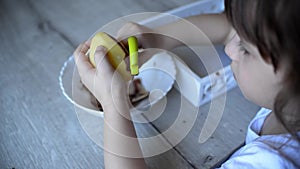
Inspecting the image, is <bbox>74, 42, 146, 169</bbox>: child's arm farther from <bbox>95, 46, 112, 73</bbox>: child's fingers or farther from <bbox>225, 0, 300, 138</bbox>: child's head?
<bbox>225, 0, 300, 138</bbox>: child's head

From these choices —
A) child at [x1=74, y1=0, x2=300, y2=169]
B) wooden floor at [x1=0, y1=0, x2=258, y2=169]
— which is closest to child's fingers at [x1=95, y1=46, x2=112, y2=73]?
child at [x1=74, y1=0, x2=300, y2=169]

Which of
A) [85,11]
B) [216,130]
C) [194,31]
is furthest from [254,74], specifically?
[85,11]

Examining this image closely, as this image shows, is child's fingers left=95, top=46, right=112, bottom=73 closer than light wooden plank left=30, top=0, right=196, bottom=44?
Yes

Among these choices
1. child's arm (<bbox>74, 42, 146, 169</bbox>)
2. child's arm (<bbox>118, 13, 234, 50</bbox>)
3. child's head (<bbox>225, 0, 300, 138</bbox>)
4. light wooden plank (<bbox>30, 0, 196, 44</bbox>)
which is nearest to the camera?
child's head (<bbox>225, 0, 300, 138</bbox>)

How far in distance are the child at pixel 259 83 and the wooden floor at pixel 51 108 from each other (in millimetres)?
57

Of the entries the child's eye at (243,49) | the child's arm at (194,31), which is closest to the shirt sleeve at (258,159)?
the child's eye at (243,49)

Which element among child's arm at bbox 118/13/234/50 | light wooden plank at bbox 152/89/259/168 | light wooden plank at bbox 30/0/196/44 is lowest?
light wooden plank at bbox 152/89/259/168

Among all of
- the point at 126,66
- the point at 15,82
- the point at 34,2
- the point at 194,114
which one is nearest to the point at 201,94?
the point at 194,114

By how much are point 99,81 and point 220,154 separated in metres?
0.22

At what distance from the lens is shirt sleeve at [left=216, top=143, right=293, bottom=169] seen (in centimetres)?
42

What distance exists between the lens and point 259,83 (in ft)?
1.43

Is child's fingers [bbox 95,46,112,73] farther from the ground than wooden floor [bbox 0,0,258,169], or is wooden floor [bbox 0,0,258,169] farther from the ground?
child's fingers [bbox 95,46,112,73]

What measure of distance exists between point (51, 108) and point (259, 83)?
0.36m

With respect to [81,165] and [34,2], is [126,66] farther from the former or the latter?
[34,2]
